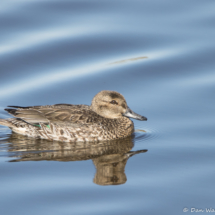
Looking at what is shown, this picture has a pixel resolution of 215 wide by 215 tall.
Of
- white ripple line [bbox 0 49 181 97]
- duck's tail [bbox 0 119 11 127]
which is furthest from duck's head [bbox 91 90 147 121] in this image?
white ripple line [bbox 0 49 181 97]

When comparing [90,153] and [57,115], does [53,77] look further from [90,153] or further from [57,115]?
[90,153]

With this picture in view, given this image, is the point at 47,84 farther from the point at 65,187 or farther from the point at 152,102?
the point at 65,187

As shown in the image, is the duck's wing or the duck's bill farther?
the duck's bill

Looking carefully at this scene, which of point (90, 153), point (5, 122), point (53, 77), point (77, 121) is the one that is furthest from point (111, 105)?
point (53, 77)

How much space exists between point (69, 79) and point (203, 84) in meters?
3.32

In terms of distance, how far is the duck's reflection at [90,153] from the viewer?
8348mm

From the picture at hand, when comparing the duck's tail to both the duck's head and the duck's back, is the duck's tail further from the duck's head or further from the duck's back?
Answer: the duck's head

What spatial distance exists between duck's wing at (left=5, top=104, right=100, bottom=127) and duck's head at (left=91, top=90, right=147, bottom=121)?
22cm

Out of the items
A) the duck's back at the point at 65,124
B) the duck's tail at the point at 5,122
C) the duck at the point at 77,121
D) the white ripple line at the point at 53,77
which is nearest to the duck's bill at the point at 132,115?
the duck at the point at 77,121

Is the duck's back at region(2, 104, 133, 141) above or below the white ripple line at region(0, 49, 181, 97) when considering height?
below

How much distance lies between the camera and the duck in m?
10.1

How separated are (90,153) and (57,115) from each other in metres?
1.35

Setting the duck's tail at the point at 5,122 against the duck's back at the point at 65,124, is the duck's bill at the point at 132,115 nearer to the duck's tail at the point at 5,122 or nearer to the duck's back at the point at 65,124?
the duck's back at the point at 65,124

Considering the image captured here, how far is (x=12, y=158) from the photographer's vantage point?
29.4 ft
